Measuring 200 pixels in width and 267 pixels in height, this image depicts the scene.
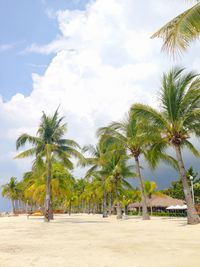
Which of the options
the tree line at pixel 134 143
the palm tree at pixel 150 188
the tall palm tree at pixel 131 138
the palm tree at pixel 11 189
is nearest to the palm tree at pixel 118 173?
the tree line at pixel 134 143

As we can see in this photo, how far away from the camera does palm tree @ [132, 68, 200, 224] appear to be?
68.2 feet

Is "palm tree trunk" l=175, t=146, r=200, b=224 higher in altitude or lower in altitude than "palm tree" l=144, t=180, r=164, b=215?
lower

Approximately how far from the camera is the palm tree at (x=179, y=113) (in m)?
20.8

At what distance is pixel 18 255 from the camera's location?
29.9ft

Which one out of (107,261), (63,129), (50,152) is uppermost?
(63,129)

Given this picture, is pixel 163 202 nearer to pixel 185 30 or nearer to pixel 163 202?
pixel 163 202

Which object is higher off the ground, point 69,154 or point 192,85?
point 192,85

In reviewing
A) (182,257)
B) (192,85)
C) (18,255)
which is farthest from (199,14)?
(192,85)

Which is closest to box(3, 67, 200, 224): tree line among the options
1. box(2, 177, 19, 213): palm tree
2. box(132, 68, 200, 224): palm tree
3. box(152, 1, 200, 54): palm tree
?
box(132, 68, 200, 224): palm tree

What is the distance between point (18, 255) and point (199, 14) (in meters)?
8.22

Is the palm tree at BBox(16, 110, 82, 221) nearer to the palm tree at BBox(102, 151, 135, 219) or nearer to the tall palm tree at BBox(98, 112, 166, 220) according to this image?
the tall palm tree at BBox(98, 112, 166, 220)

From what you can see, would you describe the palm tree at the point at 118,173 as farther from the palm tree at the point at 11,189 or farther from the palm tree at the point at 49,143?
the palm tree at the point at 11,189

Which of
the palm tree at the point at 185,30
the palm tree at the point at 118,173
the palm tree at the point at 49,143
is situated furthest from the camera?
the palm tree at the point at 118,173

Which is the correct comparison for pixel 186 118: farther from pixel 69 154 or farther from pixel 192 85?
pixel 69 154
